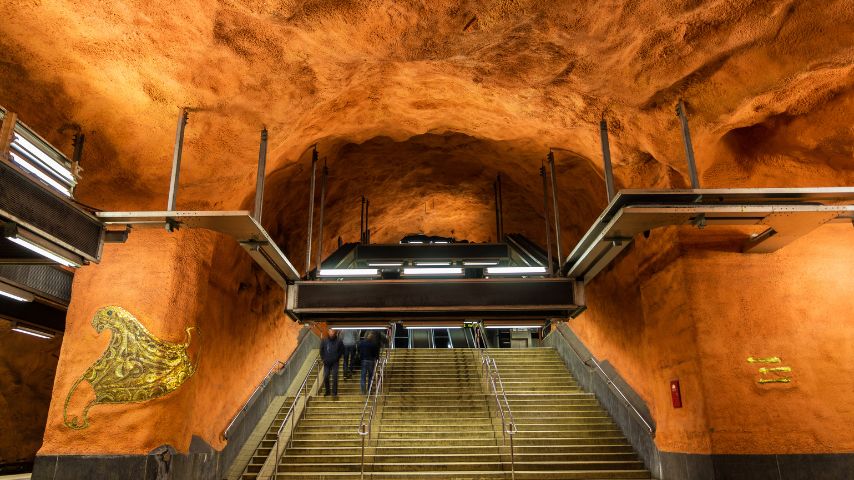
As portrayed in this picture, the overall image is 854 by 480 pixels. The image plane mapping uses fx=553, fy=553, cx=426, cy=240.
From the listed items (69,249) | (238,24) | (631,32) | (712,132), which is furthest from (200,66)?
(712,132)

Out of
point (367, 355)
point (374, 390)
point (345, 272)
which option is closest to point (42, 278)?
point (345, 272)

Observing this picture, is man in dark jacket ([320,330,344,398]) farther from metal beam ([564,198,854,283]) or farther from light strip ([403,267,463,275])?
metal beam ([564,198,854,283])

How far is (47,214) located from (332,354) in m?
6.24

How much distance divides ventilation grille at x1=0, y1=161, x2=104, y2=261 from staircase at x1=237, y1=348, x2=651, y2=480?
170 inches

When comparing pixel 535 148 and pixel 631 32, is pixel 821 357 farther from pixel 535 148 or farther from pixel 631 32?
pixel 535 148

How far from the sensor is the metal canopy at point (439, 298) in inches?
268

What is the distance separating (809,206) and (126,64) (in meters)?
6.23

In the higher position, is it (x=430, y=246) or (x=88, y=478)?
(x=430, y=246)

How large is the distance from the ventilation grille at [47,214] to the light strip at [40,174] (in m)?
0.12

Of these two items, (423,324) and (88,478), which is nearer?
(88,478)

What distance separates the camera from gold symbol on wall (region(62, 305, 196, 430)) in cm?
607

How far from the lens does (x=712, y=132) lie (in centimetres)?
584

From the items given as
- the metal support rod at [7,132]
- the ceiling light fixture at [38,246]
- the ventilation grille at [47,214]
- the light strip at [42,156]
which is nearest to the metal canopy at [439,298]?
the ventilation grille at [47,214]

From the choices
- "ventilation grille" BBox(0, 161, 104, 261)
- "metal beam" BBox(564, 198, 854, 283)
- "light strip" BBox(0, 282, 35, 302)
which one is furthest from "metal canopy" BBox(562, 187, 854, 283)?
"light strip" BBox(0, 282, 35, 302)
